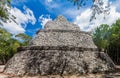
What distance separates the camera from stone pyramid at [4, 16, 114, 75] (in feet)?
57.8

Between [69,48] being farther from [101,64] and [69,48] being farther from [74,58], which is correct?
[101,64]

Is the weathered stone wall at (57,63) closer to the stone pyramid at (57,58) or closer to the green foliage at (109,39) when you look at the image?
the stone pyramid at (57,58)

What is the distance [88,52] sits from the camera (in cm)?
1938

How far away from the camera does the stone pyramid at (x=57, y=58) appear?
17.6 m

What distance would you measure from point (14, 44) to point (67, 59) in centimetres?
3548

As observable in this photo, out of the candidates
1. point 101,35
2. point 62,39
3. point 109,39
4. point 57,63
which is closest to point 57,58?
point 57,63

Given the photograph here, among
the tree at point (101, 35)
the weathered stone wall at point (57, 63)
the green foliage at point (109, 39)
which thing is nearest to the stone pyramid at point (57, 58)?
the weathered stone wall at point (57, 63)

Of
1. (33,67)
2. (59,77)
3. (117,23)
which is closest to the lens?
(59,77)

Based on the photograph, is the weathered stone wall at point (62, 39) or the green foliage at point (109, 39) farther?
the green foliage at point (109, 39)

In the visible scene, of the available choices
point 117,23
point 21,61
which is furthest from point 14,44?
point 21,61

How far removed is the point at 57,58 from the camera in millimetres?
18234

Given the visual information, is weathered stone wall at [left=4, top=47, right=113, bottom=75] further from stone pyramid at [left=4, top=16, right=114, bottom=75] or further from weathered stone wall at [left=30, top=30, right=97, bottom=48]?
weathered stone wall at [left=30, top=30, right=97, bottom=48]

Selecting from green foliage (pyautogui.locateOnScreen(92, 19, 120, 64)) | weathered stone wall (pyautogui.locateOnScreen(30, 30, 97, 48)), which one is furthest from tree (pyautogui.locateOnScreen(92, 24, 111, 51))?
weathered stone wall (pyautogui.locateOnScreen(30, 30, 97, 48))

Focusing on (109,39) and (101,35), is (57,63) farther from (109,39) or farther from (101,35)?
(101,35)
